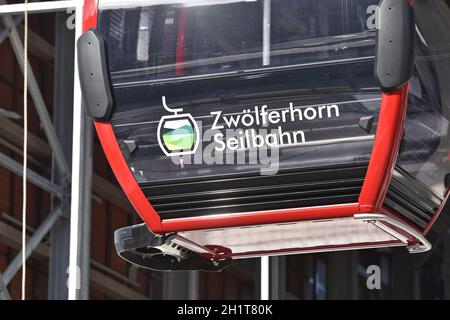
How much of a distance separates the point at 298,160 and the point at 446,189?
85cm

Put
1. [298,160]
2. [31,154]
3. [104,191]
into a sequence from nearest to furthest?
[298,160]
[31,154]
[104,191]

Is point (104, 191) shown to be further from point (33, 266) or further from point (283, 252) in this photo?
point (283, 252)

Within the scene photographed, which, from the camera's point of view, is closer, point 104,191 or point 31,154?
point 31,154

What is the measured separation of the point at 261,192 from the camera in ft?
26.9

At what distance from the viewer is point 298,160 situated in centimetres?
817

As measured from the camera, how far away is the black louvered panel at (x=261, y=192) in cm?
808

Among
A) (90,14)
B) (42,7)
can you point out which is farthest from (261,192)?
(42,7)

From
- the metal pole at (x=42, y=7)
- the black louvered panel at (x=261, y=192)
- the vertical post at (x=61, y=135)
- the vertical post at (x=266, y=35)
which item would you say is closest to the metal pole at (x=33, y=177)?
the vertical post at (x=61, y=135)

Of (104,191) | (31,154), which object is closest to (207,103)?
(31,154)

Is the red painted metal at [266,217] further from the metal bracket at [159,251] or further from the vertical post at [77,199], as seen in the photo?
the vertical post at [77,199]

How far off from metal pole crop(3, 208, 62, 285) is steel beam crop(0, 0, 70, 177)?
18.4 inches

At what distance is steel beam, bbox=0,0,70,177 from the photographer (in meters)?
14.4

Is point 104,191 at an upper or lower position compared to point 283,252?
upper

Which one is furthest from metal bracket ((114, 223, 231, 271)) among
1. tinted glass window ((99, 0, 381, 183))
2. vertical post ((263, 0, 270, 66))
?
vertical post ((263, 0, 270, 66))
